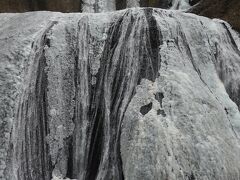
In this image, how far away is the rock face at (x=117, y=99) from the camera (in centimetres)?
451

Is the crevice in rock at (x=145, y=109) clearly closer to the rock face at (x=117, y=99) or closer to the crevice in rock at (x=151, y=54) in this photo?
the rock face at (x=117, y=99)

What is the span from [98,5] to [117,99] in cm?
594

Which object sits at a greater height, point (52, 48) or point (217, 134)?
point (52, 48)

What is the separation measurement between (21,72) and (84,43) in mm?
853

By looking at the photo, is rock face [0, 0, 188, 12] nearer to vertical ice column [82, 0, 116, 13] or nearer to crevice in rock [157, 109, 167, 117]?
vertical ice column [82, 0, 116, 13]

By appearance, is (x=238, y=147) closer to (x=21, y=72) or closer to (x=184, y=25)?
(x=184, y=25)

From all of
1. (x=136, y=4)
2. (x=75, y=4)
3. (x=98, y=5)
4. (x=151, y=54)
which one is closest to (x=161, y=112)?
(x=151, y=54)

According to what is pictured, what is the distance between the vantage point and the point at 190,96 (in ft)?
16.0

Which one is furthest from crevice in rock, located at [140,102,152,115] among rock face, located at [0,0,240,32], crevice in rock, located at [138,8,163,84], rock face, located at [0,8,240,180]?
rock face, located at [0,0,240,32]

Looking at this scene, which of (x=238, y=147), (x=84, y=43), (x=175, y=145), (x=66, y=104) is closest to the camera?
(x=175, y=145)

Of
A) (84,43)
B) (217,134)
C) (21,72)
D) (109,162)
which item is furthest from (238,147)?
(21,72)

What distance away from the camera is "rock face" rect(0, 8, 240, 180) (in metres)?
4.51

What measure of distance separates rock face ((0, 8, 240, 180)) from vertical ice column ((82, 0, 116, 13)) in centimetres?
451

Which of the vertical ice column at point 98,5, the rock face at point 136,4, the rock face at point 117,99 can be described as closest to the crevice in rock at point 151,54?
the rock face at point 117,99
